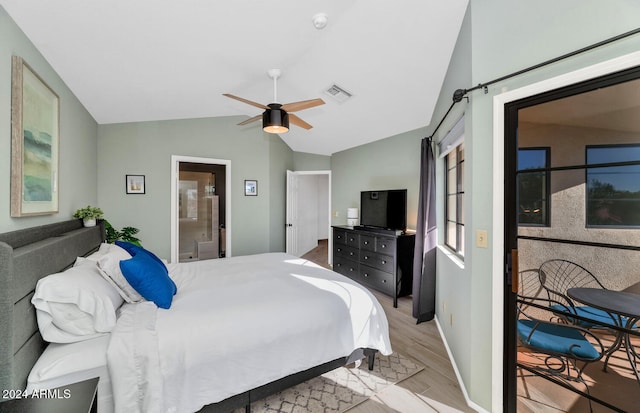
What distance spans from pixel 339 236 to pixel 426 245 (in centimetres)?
186

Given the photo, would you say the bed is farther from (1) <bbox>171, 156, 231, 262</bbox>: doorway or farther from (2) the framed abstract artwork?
(1) <bbox>171, 156, 231, 262</bbox>: doorway

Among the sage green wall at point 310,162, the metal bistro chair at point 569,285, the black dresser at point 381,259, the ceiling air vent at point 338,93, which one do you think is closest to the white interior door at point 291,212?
the sage green wall at point 310,162

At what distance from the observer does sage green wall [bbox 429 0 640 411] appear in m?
1.35

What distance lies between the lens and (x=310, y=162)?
19.1 ft

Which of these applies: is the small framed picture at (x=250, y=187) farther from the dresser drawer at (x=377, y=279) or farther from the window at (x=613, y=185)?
the window at (x=613, y=185)

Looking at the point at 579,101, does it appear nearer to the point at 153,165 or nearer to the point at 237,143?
the point at 237,143

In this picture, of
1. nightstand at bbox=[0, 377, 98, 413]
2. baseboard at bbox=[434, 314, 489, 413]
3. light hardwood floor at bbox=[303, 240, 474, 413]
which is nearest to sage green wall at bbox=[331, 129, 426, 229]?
light hardwood floor at bbox=[303, 240, 474, 413]

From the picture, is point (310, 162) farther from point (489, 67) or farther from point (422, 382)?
point (422, 382)

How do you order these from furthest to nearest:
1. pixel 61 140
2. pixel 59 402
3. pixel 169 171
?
1. pixel 169 171
2. pixel 61 140
3. pixel 59 402

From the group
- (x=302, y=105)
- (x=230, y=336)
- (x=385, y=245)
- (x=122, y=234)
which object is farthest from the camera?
(x=385, y=245)

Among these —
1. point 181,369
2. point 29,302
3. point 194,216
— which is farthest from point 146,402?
point 194,216

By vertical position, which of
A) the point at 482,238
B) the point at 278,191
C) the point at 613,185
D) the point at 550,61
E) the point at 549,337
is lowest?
the point at 549,337

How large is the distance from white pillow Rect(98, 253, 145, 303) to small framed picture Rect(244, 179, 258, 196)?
288 cm

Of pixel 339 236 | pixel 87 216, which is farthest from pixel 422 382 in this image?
pixel 87 216
